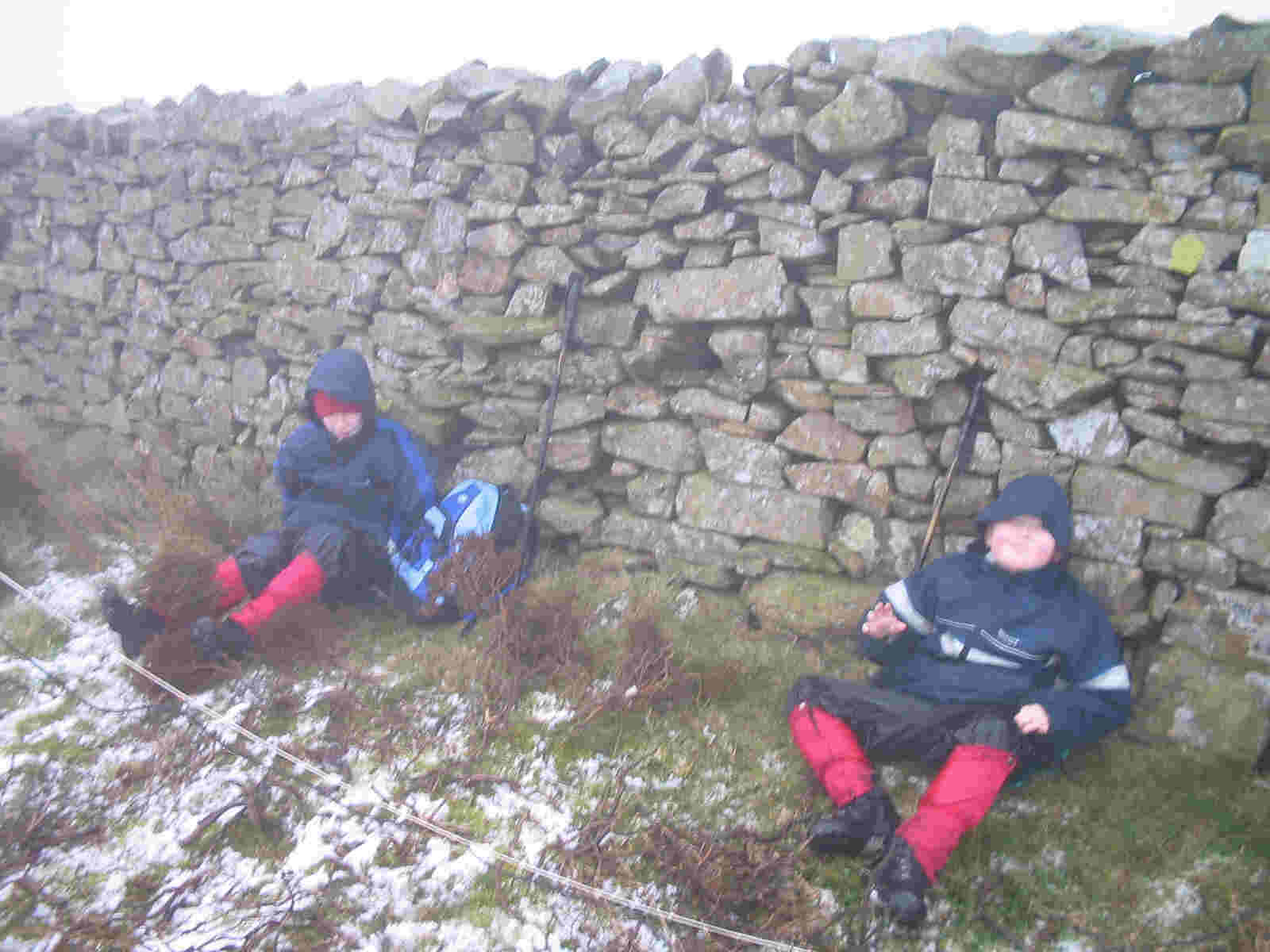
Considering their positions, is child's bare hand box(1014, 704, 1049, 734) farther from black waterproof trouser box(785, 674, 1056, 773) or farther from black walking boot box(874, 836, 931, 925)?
black walking boot box(874, 836, 931, 925)

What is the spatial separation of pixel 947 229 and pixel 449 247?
2.92 metres

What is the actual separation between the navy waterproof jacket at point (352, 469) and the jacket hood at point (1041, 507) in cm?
311

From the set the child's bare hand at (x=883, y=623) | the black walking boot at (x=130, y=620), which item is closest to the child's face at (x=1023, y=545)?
the child's bare hand at (x=883, y=623)

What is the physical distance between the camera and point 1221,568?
343 cm

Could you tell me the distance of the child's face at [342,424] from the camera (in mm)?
4512

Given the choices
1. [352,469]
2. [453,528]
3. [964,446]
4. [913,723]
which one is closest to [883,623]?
[913,723]

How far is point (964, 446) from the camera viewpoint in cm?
389

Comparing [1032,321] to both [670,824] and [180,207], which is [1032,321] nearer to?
[670,824]

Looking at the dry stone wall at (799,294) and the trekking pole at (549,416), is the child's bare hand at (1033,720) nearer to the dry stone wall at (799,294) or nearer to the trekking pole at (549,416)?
the dry stone wall at (799,294)

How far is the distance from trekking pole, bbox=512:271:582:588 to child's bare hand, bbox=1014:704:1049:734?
2680 millimetres

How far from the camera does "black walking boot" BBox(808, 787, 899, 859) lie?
2879 mm

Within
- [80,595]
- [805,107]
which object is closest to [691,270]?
[805,107]

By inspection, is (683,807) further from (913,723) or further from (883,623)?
(883,623)


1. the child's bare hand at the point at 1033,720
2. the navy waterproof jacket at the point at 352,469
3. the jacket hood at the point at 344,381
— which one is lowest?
the child's bare hand at the point at 1033,720
